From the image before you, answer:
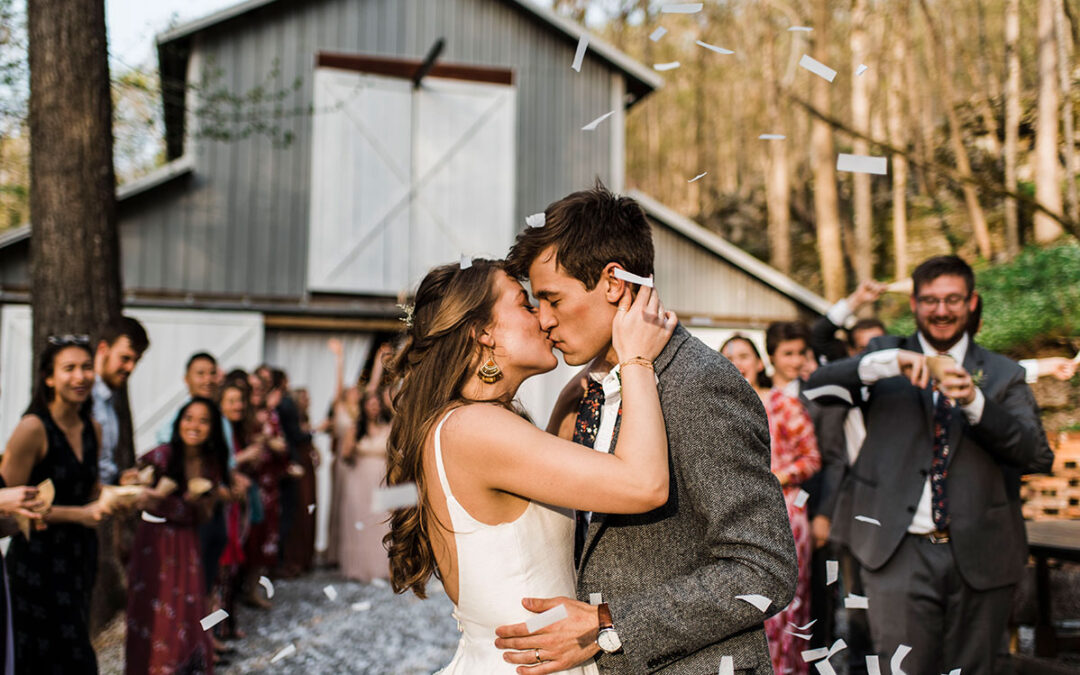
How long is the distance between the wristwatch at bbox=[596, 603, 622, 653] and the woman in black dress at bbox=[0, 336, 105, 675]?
3088 millimetres

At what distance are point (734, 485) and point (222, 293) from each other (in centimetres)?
1121

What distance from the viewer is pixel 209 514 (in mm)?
5746

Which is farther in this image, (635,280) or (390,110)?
(390,110)

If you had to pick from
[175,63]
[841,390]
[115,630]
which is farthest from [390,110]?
[841,390]

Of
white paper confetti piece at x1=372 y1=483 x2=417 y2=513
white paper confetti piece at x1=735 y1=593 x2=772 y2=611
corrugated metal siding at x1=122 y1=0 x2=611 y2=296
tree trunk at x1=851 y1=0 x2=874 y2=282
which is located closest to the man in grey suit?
white paper confetti piece at x1=735 y1=593 x2=772 y2=611

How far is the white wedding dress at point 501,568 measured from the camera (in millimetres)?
2252

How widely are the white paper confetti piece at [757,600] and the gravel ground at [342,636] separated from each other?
4.49m

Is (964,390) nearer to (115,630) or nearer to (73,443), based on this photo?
(73,443)

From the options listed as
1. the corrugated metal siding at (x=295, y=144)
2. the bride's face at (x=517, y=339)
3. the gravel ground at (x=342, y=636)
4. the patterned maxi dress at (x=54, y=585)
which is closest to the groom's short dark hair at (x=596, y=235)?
the bride's face at (x=517, y=339)

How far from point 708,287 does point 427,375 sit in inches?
478

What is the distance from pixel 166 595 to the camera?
5.33 m

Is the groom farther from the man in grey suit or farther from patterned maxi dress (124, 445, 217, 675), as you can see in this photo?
patterned maxi dress (124, 445, 217, 675)

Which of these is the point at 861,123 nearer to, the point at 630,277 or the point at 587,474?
the point at 630,277

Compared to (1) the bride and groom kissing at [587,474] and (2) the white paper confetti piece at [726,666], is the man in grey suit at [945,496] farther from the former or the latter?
(2) the white paper confetti piece at [726,666]
